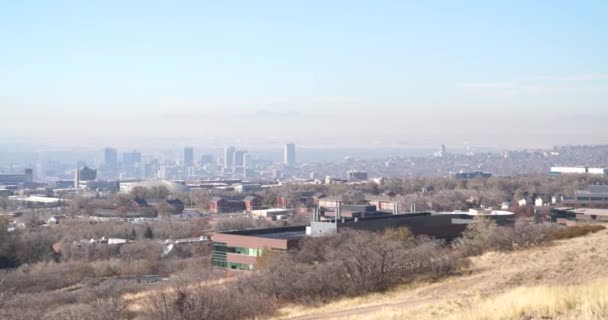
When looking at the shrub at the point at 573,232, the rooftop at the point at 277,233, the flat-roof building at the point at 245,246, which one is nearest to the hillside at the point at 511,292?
the shrub at the point at 573,232

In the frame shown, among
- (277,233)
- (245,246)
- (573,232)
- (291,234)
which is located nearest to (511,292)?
(573,232)

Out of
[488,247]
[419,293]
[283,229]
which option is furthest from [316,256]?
[283,229]

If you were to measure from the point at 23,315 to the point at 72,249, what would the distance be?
43.3 meters

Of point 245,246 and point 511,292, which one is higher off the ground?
point 511,292

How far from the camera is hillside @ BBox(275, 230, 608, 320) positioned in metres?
14.3

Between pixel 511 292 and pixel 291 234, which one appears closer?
pixel 511 292

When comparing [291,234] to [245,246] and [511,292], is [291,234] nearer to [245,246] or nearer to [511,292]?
[245,246]

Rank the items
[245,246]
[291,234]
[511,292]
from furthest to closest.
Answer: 1. [291,234]
2. [245,246]
3. [511,292]

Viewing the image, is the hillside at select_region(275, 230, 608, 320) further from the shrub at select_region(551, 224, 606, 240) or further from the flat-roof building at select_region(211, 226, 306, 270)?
the flat-roof building at select_region(211, 226, 306, 270)

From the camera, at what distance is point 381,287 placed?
28.0 metres

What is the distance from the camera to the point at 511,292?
17.8 meters

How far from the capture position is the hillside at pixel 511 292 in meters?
14.3

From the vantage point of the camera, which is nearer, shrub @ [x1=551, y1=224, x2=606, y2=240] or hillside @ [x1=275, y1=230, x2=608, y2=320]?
hillside @ [x1=275, y1=230, x2=608, y2=320]

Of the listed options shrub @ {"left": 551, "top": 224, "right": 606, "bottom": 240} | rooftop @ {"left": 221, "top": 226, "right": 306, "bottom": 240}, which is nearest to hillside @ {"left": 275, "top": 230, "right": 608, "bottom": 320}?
shrub @ {"left": 551, "top": 224, "right": 606, "bottom": 240}
